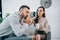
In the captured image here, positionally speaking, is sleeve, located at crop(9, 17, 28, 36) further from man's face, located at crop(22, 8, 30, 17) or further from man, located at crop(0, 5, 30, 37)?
man's face, located at crop(22, 8, 30, 17)

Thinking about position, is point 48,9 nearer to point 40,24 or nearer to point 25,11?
point 40,24

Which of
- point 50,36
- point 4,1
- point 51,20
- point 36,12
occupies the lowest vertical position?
point 50,36

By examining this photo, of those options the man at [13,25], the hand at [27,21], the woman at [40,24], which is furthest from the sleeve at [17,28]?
the woman at [40,24]

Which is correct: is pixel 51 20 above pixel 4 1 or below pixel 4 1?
below

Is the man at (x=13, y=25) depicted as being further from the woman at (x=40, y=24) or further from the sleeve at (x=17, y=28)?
the woman at (x=40, y=24)

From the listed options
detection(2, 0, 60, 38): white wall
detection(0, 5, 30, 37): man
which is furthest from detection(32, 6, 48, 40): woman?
detection(0, 5, 30, 37): man

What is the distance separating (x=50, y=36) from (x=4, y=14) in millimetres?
941

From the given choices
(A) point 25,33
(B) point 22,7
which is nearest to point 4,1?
(B) point 22,7

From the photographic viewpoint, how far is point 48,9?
2.52m

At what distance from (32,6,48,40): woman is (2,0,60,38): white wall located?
0.09 meters

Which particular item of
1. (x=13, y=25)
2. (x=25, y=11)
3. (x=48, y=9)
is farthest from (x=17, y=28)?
(x=48, y=9)

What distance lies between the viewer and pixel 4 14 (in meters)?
2.38

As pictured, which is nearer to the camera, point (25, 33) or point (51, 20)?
point (25, 33)

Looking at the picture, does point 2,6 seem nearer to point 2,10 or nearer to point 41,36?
point 2,10
